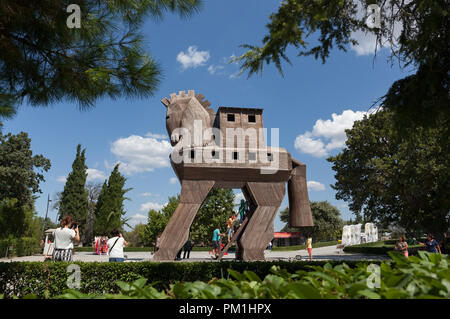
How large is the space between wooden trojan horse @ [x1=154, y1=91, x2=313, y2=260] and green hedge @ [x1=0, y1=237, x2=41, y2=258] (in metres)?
20.3

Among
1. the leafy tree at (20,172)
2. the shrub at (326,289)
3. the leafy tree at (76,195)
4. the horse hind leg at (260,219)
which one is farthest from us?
the leafy tree at (76,195)

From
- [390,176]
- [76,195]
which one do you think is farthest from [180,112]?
[76,195]

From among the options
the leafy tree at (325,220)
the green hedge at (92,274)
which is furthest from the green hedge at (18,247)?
the leafy tree at (325,220)

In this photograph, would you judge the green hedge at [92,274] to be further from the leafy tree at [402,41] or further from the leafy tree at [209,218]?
the leafy tree at [209,218]

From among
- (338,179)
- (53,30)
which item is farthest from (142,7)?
(338,179)

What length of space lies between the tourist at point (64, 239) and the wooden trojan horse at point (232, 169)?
116 inches

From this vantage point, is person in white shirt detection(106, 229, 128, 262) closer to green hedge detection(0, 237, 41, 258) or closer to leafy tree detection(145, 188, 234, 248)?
green hedge detection(0, 237, 41, 258)

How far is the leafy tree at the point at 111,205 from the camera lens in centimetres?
3819

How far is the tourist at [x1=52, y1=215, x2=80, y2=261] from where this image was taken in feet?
24.2

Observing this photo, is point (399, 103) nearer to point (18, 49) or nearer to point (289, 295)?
point (289, 295)

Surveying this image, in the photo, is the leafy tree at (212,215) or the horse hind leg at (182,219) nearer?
the horse hind leg at (182,219)

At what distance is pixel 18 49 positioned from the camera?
552 centimetres

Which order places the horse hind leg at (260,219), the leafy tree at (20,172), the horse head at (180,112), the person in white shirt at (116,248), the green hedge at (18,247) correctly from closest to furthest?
the person in white shirt at (116,248), the horse hind leg at (260,219), the horse head at (180,112), the green hedge at (18,247), the leafy tree at (20,172)

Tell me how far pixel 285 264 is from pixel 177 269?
2.63m
